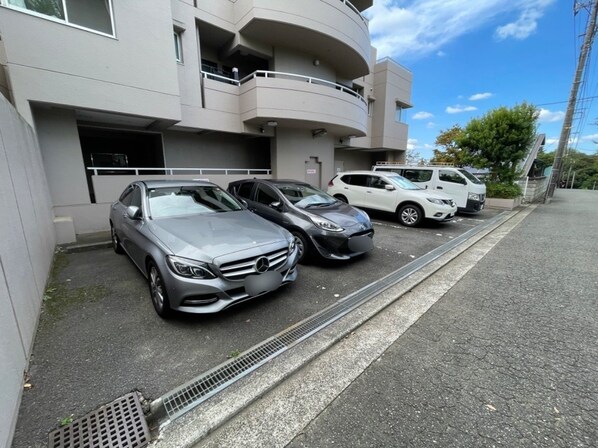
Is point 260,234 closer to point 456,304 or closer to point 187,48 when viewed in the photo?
point 456,304

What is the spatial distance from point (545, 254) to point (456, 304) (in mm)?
3647

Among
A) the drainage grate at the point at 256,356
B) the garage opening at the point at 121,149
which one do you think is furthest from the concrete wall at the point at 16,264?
the garage opening at the point at 121,149

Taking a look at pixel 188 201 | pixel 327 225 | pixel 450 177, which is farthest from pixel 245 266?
pixel 450 177

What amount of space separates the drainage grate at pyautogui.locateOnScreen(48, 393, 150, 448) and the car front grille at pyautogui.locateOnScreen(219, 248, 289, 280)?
4.01ft

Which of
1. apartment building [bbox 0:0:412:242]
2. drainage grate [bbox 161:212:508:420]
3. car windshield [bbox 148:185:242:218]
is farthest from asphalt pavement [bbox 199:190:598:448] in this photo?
apartment building [bbox 0:0:412:242]

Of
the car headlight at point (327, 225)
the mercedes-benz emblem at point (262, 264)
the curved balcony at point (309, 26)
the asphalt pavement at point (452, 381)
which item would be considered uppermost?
the curved balcony at point (309, 26)

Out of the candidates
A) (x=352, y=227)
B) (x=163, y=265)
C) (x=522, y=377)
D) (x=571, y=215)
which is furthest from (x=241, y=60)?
(x=571, y=215)

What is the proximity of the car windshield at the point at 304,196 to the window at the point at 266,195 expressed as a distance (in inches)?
6.5

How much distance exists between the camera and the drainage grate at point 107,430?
1579mm

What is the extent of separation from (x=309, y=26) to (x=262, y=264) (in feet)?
30.2

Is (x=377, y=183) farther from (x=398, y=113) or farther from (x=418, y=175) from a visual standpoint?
(x=398, y=113)

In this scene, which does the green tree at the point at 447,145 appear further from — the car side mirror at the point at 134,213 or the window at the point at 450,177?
the car side mirror at the point at 134,213

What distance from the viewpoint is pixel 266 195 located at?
5.15m

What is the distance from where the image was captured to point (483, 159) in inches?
472
